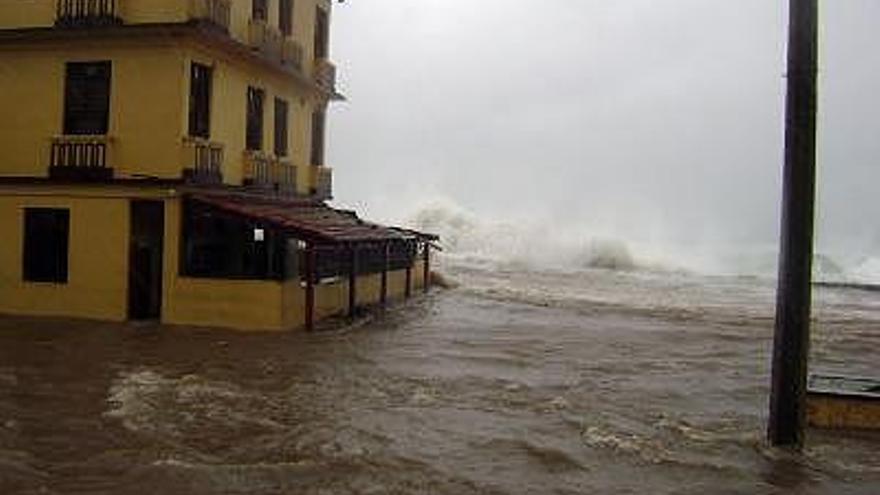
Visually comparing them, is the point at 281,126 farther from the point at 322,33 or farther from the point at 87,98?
the point at 87,98

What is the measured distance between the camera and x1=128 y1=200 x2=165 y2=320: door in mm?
22703

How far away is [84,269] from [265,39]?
6.95 meters

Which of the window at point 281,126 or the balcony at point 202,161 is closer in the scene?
the balcony at point 202,161

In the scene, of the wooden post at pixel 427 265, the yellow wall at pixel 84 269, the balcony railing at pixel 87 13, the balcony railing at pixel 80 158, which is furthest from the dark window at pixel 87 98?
the wooden post at pixel 427 265

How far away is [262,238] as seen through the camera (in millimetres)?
24188

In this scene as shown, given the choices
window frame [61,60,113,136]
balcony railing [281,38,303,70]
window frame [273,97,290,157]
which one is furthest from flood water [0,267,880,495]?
balcony railing [281,38,303,70]

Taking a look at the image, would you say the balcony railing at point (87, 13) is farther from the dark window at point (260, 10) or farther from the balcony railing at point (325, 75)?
the balcony railing at point (325, 75)

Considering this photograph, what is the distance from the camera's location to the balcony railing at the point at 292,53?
26.5 m

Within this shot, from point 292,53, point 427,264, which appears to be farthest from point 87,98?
point 427,264

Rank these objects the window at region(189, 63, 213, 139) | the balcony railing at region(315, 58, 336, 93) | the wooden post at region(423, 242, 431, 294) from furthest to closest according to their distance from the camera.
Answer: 1. the wooden post at region(423, 242, 431, 294)
2. the balcony railing at region(315, 58, 336, 93)
3. the window at region(189, 63, 213, 139)

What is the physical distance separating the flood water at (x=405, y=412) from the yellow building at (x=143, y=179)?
114 cm

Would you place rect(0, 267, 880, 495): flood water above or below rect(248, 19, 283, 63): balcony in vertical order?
below

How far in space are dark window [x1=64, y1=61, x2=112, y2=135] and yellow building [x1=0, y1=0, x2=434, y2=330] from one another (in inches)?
1.2

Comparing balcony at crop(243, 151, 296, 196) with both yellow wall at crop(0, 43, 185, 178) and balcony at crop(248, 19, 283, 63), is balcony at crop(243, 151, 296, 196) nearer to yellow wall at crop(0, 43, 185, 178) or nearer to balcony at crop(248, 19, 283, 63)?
balcony at crop(248, 19, 283, 63)
